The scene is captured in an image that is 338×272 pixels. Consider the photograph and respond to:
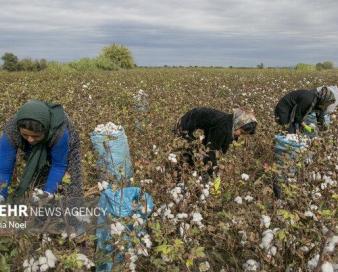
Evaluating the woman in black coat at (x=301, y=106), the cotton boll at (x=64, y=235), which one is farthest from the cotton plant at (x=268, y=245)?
the woman in black coat at (x=301, y=106)

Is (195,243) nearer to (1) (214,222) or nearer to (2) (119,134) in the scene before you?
(1) (214,222)

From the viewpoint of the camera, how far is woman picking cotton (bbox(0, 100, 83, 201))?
2.65m

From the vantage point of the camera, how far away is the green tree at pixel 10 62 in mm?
26266

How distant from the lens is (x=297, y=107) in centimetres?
514

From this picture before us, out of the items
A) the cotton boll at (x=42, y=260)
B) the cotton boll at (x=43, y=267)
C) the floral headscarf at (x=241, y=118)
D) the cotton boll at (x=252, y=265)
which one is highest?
the floral headscarf at (x=241, y=118)

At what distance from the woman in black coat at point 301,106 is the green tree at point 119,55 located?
3167 cm

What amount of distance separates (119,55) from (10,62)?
11.6 metres

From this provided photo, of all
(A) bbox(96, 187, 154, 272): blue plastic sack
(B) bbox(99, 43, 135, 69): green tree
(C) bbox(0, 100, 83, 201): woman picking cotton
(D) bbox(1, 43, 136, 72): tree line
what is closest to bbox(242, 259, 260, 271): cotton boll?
(A) bbox(96, 187, 154, 272): blue plastic sack

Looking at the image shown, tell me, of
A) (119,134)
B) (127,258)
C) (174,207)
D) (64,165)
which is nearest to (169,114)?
(119,134)

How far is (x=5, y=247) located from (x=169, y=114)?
4486 mm

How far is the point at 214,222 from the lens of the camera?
248 centimetres

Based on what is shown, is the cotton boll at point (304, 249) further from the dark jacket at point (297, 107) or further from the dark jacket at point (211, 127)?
the dark jacket at point (297, 107)

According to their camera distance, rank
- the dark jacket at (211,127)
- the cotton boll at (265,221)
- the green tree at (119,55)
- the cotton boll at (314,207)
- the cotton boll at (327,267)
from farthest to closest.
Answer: the green tree at (119,55) < the dark jacket at (211,127) < the cotton boll at (314,207) < the cotton boll at (265,221) < the cotton boll at (327,267)

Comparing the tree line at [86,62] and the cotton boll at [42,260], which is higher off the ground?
the tree line at [86,62]
